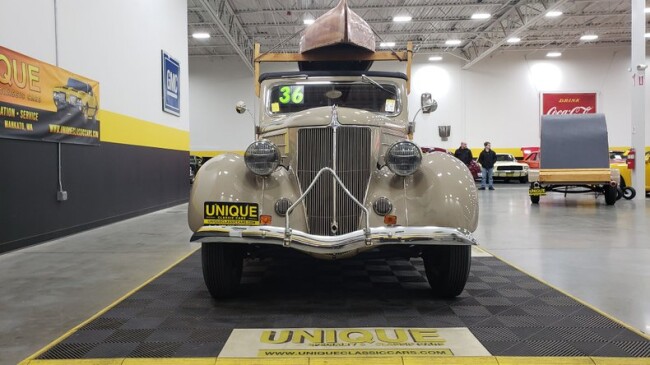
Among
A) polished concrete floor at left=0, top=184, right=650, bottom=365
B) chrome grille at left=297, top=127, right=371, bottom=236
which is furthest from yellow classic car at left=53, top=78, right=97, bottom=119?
chrome grille at left=297, top=127, right=371, bottom=236

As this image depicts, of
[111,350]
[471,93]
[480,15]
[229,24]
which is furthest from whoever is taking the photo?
[471,93]

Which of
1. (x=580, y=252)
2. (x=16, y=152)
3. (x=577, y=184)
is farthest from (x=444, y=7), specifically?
(x=16, y=152)

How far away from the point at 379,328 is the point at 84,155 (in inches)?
228

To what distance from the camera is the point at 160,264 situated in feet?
14.9

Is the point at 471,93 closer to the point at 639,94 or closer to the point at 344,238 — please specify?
the point at 639,94

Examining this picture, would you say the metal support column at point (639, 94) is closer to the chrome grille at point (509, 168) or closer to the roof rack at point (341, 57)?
the chrome grille at point (509, 168)

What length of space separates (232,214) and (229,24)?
15165 mm

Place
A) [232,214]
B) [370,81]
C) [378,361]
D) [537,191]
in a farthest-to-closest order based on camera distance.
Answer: [537,191]
[370,81]
[232,214]
[378,361]

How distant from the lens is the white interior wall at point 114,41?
554 cm

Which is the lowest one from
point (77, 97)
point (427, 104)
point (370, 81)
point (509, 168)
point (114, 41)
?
point (509, 168)

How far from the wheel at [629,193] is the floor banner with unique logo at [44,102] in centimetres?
1182

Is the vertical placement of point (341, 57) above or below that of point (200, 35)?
below

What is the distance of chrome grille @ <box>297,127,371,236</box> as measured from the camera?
3.04 m

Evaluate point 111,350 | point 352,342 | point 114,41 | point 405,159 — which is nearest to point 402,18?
point 114,41
